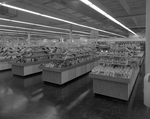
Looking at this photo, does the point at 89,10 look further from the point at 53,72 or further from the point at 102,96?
the point at 102,96

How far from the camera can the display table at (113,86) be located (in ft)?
13.3

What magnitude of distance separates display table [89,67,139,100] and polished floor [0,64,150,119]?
0.68 feet

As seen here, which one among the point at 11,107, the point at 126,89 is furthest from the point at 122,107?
the point at 11,107

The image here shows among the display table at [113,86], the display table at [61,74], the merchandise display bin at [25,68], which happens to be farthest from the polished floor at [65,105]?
the merchandise display bin at [25,68]

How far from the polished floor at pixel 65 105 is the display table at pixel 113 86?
208mm

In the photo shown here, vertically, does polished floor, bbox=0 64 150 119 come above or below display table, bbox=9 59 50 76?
below

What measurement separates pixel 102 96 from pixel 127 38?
24.9 m

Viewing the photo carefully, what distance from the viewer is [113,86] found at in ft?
14.0

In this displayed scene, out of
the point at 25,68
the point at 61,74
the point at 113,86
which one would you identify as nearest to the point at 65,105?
the point at 113,86

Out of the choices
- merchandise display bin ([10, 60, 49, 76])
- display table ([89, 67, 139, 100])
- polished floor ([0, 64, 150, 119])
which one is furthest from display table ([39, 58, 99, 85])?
display table ([89, 67, 139, 100])

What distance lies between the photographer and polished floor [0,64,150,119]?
3348 mm

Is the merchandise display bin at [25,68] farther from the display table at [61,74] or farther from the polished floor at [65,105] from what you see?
the polished floor at [65,105]

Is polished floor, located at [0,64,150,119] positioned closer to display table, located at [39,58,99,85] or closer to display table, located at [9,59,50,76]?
display table, located at [39,58,99,85]

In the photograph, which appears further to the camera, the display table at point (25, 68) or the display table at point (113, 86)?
the display table at point (25, 68)
